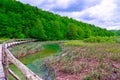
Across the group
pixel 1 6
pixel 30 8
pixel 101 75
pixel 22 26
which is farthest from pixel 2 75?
pixel 30 8

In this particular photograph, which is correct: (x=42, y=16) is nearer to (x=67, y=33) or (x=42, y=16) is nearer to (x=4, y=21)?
(x=67, y=33)

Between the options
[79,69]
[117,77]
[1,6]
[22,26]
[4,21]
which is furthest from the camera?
[1,6]

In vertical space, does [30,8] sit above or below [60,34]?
above

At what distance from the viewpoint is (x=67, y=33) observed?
333 ft

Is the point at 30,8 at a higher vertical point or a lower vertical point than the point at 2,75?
higher

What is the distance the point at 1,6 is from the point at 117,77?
311 feet

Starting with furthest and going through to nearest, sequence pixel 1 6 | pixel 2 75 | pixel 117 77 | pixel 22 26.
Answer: pixel 1 6, pixel 22 26, pixel 117 77, pixel 2 75

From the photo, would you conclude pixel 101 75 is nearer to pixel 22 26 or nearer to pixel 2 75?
pixel 2 75

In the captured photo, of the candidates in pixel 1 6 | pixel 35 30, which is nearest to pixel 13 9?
pixel 1 6

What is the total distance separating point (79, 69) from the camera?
1622 centimetres

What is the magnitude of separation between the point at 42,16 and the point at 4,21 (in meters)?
34.8

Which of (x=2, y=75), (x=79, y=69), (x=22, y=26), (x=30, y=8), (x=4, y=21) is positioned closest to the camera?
(x=2, y=75)

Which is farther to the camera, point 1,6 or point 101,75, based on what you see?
point 1,6

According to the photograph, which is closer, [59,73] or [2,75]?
[2,75]
